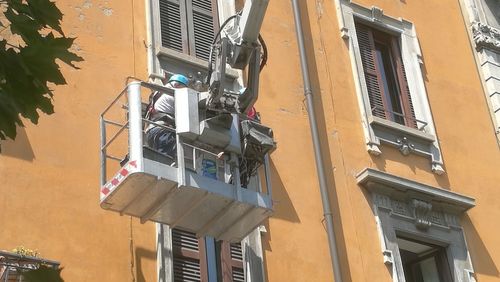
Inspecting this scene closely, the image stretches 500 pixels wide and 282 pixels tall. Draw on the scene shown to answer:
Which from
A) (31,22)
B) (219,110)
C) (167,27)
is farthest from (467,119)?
(31,22)

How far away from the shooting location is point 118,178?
9.15m

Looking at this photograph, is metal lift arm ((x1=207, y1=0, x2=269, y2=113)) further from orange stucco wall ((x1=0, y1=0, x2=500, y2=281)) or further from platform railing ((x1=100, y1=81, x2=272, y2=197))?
orange stucco wall ((x1=0, y1=0, x2=500, y2=281))

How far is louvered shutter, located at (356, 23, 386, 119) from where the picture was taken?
13.6m

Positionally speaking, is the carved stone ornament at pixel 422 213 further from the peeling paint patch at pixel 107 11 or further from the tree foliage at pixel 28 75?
the tree foliage at pixel 28 75

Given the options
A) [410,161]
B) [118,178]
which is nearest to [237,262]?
[118,178]

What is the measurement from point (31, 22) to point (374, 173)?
7107 millimetres

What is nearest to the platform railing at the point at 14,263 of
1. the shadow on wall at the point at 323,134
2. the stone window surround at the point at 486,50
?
the shadow on wall at the point at 323,134

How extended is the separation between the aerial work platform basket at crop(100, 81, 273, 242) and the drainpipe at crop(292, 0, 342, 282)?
1901mm

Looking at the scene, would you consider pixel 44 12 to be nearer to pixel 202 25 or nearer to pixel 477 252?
pixel 202 25

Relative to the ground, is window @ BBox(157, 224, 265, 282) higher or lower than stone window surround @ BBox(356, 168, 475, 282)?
lower

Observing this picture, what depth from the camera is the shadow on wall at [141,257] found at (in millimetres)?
9953

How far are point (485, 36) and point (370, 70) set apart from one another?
228cm

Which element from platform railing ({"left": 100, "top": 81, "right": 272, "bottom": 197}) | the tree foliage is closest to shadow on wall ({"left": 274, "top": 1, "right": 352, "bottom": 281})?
platform railing ({"left": 100, "top": 81, "right": 272, "bottom": 197})

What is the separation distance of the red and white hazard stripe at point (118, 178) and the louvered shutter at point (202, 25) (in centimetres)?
337
